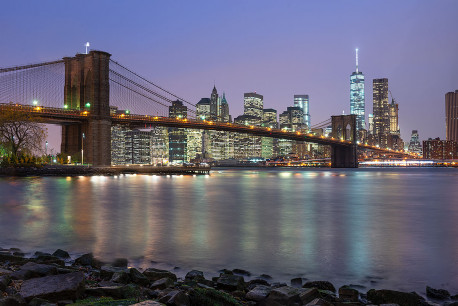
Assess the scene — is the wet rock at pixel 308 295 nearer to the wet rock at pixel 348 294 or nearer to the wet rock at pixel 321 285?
the wet rock at pixel 348 294

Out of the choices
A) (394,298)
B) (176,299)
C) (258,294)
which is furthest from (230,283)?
(394,298)

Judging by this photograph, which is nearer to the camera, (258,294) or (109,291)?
(109,291)

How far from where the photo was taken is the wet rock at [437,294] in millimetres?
7062

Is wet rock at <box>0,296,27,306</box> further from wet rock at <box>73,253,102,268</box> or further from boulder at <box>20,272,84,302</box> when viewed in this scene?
wet rock at <box>73,253,102,268</box>

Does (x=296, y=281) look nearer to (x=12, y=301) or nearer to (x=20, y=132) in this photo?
(x=12, y=301)

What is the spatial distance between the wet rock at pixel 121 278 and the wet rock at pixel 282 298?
8.29 ft

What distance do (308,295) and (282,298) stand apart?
0.51 meters

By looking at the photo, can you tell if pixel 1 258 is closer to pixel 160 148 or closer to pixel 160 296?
pixel 160 296

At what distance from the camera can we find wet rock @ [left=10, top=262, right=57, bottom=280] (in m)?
6.73

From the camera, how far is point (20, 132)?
52312 mm

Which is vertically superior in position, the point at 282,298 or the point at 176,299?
the point at 176,299

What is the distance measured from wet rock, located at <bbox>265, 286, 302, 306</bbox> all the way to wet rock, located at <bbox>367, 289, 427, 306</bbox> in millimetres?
1402

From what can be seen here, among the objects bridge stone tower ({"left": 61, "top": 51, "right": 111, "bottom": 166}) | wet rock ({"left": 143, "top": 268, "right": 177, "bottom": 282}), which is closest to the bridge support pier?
bridge stone tower ({"left": 61, "top": 51, "right": 111, "bottom": 166})

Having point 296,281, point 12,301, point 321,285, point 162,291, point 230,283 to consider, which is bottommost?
point 296,281
